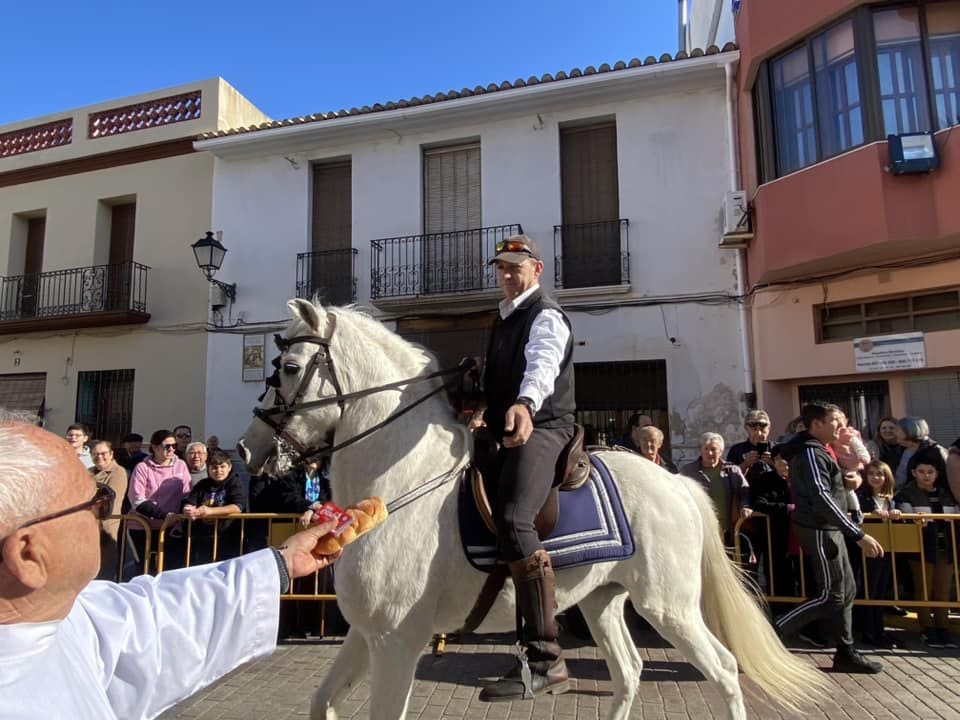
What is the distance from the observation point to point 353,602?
270cm

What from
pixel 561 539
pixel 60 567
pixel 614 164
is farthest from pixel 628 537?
pixel 614 164

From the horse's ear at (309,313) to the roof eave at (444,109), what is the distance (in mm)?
8868

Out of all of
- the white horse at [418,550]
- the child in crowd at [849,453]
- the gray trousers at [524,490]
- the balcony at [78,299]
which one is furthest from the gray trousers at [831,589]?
the balcony at [78,299]

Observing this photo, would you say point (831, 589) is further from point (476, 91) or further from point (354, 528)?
point (476, 91)

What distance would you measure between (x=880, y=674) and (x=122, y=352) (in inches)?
529

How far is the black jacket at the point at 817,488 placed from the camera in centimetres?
464

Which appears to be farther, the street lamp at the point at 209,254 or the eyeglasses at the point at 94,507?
the street lamp at the point at 209,254

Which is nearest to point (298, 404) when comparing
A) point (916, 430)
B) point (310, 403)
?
point (310, 403)

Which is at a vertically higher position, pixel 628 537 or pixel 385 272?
pixel 385 272

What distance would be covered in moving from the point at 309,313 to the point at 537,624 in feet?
6.10

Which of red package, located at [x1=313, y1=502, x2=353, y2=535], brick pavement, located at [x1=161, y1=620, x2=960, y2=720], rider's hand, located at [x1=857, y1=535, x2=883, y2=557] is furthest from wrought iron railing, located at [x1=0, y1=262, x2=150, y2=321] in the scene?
rider's hand, located at [x1=857, y1=535, x2=883, y2=557]

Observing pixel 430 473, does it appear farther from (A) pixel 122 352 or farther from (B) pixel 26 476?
(A) pixel 122 352

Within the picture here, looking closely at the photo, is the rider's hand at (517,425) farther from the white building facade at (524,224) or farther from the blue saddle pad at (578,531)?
the white building facade at (524,224)

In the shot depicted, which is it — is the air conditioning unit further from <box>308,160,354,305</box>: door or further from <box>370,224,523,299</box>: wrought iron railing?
<box>308,160,354,305</box>: door
